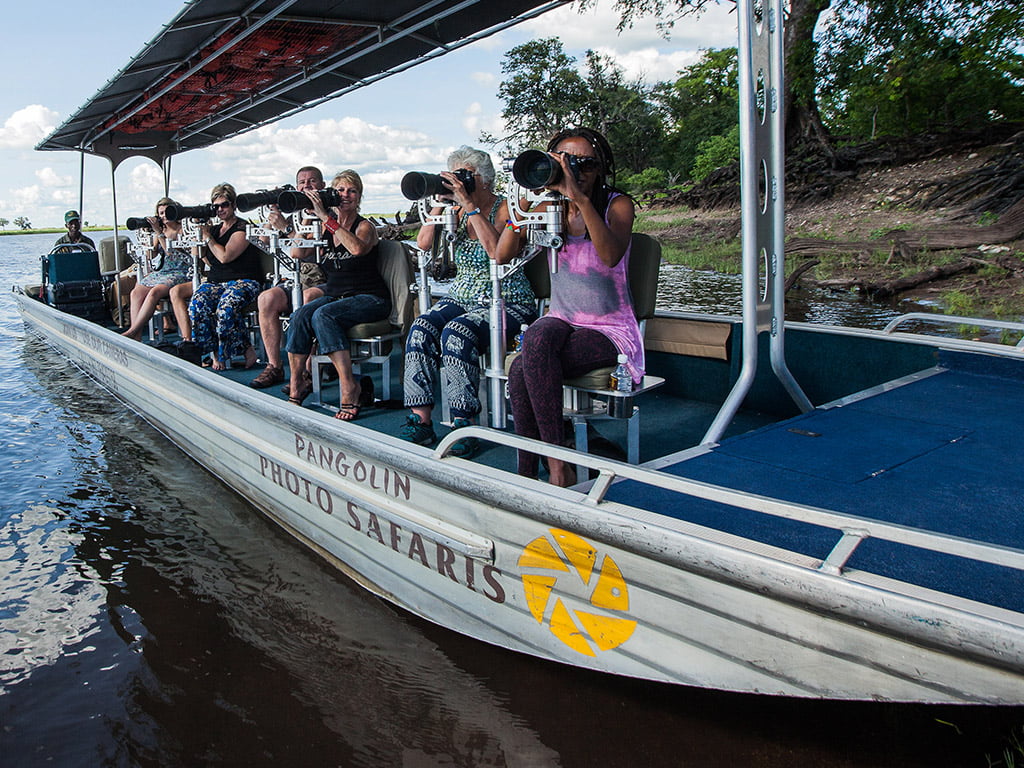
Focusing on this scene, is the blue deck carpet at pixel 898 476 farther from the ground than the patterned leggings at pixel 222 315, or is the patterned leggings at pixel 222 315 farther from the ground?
the patterned leggings at pixel 222 315

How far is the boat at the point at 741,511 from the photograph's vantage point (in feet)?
6.05

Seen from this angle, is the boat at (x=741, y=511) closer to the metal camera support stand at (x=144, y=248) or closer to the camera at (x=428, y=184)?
the camera at (x=428, y=184)

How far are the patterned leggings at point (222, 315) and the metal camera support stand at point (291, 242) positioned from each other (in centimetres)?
64

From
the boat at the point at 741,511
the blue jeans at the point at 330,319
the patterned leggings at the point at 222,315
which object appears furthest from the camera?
the patterned leggings at the point at 222,315

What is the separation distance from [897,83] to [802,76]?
236 centimetres

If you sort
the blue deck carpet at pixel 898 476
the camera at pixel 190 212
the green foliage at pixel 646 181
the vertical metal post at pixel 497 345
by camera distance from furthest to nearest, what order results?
the green foliage at pixel 646 181 < the camera at pixel 190 212 < the vertical metal post at pixel 497 345 < the blue deck carpet at pixel 898 476

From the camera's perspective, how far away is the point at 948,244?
39.4 feet

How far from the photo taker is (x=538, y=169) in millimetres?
2977

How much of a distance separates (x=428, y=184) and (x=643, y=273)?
3.38 feet

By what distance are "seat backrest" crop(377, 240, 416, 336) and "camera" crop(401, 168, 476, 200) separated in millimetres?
1174

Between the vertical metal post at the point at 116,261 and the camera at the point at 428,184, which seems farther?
the vertical metal post at the point at 116,261

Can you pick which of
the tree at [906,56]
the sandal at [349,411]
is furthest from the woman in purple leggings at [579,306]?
the tree at [906,56]

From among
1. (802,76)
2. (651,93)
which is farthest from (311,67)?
(651,93)

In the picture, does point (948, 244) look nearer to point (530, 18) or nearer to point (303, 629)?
point (530, 18)
